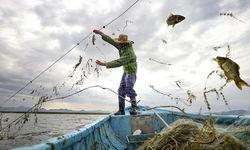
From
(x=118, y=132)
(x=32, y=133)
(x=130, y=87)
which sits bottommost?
(x=32, y=133)

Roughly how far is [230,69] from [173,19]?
1.66 metres

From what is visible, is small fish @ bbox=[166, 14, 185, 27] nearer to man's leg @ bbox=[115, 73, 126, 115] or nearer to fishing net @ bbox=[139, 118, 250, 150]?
fishing net @ bbox=[139, 118, 250, 150]

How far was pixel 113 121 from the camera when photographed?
7551 mm

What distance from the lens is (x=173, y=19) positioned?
14.4 ft

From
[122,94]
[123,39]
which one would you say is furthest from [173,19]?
[122,94]

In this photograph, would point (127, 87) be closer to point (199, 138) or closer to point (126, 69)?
point (126, 69)

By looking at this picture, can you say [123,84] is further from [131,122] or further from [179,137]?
[179,137]

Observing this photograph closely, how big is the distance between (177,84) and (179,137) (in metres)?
2.65

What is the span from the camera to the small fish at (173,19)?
4.35 metres

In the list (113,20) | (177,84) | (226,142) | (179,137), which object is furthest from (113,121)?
(226,142)

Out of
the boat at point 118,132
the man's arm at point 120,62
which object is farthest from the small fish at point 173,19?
the man's arm at point 120,62

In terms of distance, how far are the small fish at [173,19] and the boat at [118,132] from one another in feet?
4.70

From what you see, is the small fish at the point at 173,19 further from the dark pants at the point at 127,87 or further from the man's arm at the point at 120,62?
the dark pants at the point at 127,87

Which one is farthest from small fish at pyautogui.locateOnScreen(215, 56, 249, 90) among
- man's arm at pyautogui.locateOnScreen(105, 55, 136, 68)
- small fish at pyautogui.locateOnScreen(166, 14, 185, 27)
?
man's arm at pyautogui.locateOnScreen(105, 55, 136, 68)
